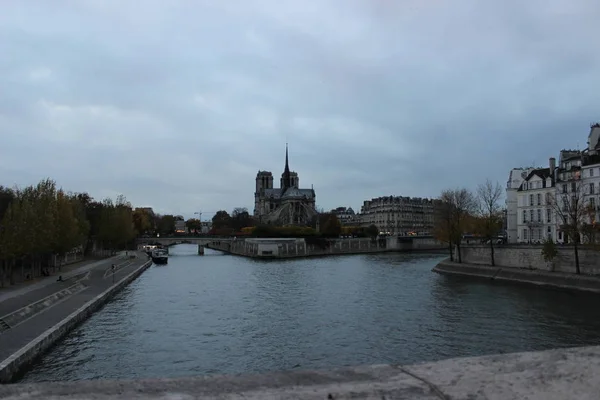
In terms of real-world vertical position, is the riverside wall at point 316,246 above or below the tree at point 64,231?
below

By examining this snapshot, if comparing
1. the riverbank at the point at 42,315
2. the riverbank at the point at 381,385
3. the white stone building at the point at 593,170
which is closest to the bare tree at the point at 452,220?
the white stone building at the point at 593,170

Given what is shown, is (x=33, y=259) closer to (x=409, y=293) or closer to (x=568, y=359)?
(x=409, y=293)

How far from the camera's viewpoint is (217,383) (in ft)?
18.1

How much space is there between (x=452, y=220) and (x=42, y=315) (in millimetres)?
47637

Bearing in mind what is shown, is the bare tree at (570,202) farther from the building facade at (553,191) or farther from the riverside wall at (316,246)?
the riverside wall at (316,246)

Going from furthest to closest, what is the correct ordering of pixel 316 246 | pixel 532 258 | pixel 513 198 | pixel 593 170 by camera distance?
pixel 316 246, pixel 513 198, pixel 593 170, pixel 532 258

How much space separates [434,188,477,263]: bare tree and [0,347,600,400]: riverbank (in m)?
54.4

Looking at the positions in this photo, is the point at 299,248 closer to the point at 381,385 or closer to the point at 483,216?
the point at 483,216

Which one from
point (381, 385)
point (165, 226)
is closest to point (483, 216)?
point (381, 385)

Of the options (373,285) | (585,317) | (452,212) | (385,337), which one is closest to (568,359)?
(385,337)

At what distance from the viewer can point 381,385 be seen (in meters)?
5.49

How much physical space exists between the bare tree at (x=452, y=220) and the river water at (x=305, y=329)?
17.9 meters

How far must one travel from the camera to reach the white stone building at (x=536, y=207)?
215 ft

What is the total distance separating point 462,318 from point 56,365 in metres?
19.1
